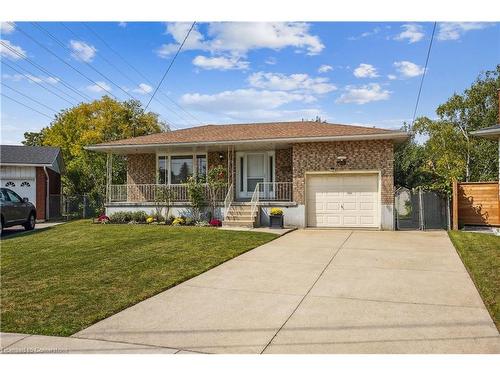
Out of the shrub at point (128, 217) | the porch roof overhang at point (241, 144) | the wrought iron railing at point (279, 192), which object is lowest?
the shrub at point (128, 217)

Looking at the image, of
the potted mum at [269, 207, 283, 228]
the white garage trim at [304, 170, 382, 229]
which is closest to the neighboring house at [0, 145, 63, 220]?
the potted mum at [269, 207, 283, 228]

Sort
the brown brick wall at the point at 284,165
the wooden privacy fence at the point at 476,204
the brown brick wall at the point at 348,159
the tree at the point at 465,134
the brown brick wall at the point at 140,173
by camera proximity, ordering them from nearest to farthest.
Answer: the wooden privacy fence at the point at 476,204, the brown brick wall at the point at 348,159, the brown brick wall at the point at 284,165, the brown brick wall at the point at 140,173, the tree at the point at 465,134

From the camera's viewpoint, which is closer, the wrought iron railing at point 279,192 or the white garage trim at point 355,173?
the white garage trim at point 355,173

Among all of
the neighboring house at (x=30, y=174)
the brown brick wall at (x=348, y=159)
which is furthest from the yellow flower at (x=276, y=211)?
the neighboring house at (x=30, y=174)

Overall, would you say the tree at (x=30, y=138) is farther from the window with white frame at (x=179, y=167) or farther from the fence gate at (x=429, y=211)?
the fence gate at (x=429, y=211)

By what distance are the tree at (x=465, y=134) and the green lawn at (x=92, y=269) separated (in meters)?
17.2

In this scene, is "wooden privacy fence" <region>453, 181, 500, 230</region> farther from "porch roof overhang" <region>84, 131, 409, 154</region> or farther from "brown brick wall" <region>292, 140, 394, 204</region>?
"porch roof overhang" <region>84, 131, 409, 154</region>

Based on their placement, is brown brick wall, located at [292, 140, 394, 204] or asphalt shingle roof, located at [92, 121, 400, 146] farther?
asphalt shingle roof, located at [92, 121, 400, 146]

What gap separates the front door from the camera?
16984mm

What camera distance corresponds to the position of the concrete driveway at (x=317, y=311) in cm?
397

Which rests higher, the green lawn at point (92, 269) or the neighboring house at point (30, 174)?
the neighboring house at point (30, 174)

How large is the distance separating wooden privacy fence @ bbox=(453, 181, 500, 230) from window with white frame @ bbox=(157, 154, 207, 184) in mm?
10045

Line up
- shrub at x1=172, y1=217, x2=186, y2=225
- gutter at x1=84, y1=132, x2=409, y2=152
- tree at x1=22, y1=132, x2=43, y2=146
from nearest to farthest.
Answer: gutter at x1=84, y1=132, x2=409, y2=152
shrub at x1=172, y1=217, x2=186, y2=225
tree at x1=22, y1=132, x2=43, y2=146
